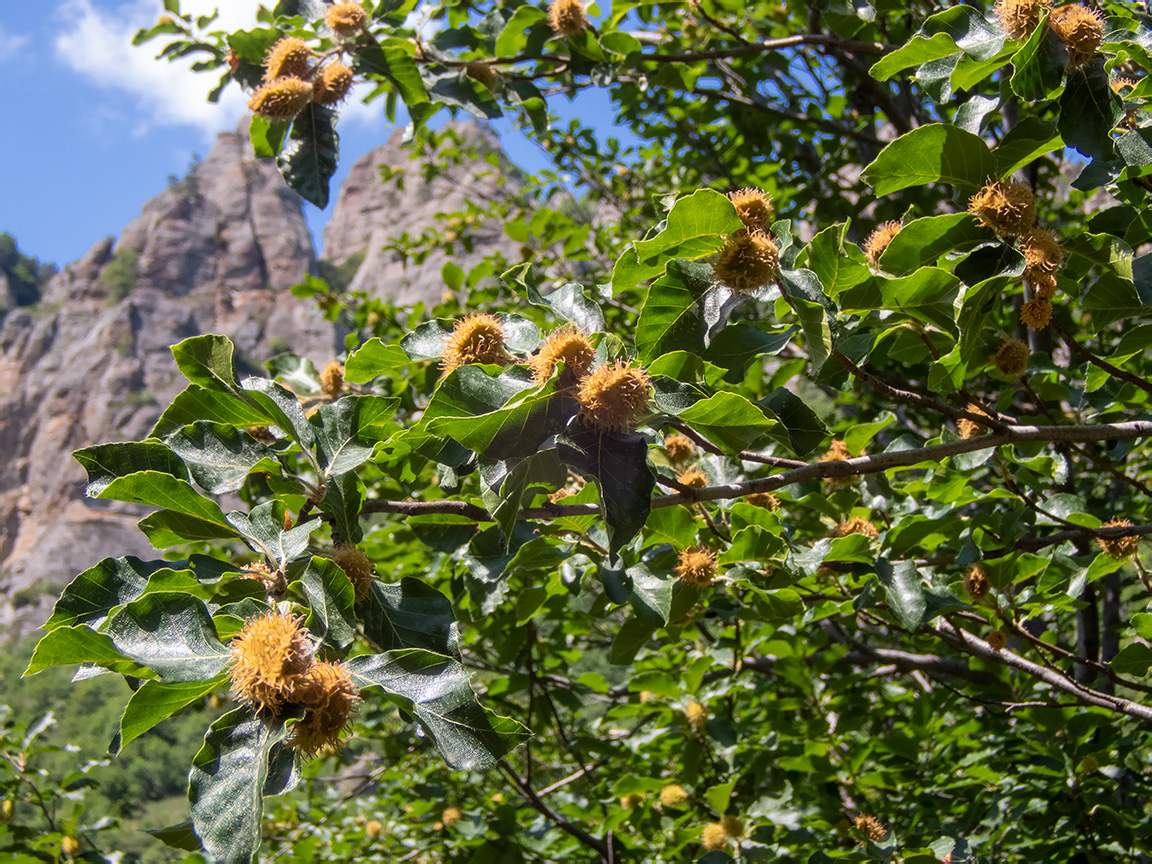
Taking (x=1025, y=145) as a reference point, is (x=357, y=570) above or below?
below

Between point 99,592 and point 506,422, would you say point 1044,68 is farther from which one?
point 99,592

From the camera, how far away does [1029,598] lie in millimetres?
1984

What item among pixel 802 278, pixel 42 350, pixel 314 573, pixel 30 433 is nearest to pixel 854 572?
pixel 802 278

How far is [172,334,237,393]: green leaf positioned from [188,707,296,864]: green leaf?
21.4 inches

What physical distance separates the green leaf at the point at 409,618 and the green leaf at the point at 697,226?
618 mm

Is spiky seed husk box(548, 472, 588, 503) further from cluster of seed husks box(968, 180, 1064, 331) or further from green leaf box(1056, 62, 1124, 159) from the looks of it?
green leaf box(1056, 62, 1124, 159)

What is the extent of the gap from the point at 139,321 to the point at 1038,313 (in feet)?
234

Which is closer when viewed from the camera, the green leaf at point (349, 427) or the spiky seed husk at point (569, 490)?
the green leaf at point (349, 427)

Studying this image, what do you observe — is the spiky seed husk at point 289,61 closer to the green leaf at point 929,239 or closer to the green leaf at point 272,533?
the green leaf at point 272,533

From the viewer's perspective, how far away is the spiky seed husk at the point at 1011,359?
1.61m

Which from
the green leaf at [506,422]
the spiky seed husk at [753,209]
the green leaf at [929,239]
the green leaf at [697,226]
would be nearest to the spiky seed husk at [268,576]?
the green leaf at [506,422]

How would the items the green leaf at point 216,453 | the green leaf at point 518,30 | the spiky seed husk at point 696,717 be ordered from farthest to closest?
1. the spiky seed husk at point 696,717
2. the green leaf at point 518,30
3. the green leaf at point 216,453

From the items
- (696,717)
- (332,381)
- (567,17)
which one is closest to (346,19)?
(567,17)

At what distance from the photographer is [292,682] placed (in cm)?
97
